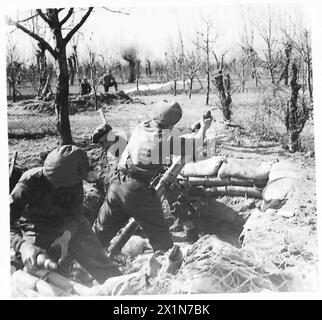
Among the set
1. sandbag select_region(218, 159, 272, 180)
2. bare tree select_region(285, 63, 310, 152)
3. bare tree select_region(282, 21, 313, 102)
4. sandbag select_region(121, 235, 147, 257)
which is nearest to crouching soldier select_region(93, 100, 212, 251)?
sandbag select_region(121, 235, 147, 257)

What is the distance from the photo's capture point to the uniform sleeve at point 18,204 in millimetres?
4266

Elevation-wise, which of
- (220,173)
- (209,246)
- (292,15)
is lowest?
(209,246)

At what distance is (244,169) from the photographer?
4.69 meters

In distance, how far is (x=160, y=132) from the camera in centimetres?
457

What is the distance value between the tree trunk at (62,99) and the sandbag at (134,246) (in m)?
0.96

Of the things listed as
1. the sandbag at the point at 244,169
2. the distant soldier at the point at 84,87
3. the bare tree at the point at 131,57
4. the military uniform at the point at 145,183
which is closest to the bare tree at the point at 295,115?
the sandbag at the point at 244,169

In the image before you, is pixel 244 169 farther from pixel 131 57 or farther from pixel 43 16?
pixel 43 16

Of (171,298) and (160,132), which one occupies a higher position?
(160,132)

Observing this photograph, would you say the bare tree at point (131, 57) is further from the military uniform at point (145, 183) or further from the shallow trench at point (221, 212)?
the shallow trench at point (221, 212)

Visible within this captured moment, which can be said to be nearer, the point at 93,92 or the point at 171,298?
the point at 171,298

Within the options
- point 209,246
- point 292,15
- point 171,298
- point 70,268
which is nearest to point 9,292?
point 70,268

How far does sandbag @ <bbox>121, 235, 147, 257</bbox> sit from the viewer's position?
4668mm

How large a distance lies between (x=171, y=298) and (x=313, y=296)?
3.67 feet

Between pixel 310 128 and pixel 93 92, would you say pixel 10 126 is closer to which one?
pixel 93 92
